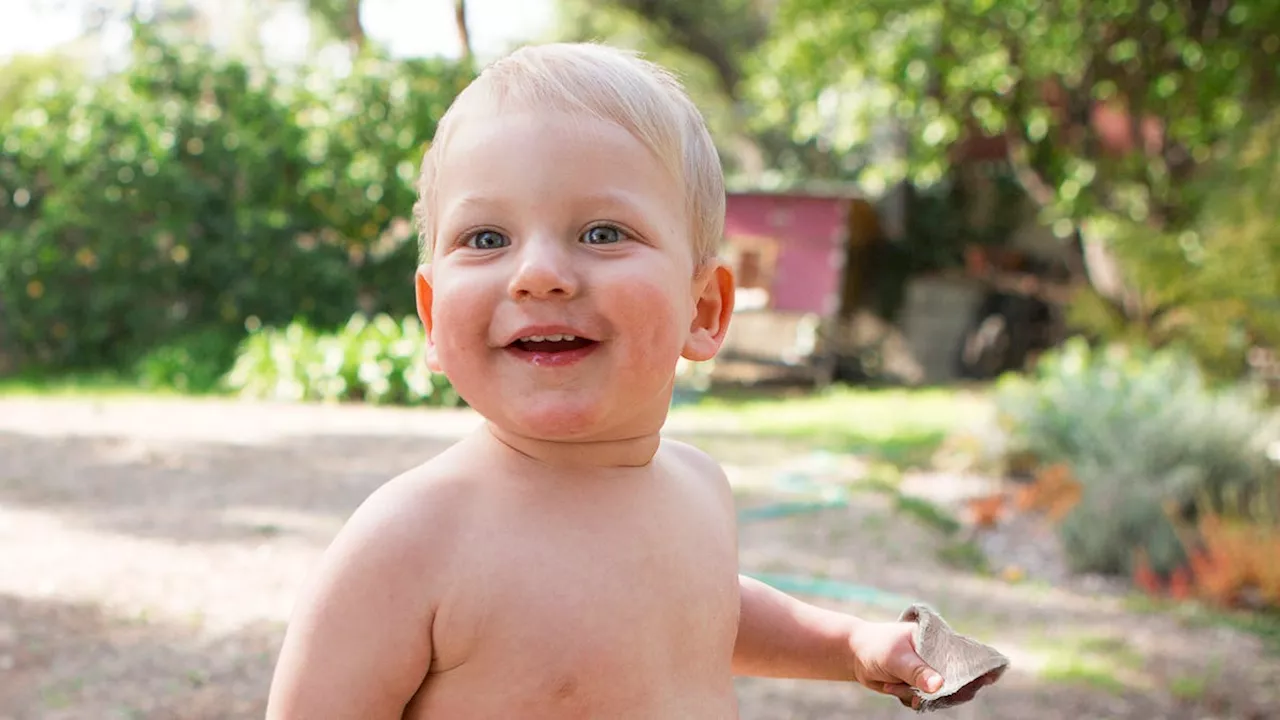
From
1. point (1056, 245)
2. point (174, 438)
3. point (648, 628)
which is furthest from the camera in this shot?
point (1056, 245)

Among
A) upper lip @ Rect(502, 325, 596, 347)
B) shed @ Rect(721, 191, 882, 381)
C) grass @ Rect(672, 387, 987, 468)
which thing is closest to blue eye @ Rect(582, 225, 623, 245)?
upper lip @ Rect(502, 325, 596, 347)

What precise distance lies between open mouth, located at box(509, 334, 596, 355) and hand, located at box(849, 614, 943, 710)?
606 mm

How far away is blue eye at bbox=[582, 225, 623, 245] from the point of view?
1.24 metres

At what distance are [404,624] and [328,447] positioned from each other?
693 cm

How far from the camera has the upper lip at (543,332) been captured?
46.7 inches

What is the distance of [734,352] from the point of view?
14664 millimetres

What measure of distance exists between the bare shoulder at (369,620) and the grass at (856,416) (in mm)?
7022

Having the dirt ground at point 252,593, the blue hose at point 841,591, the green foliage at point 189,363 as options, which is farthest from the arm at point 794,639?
the green foliage at point 189,363

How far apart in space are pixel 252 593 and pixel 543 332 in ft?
11.7

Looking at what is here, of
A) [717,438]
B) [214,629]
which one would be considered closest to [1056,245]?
[717,438]

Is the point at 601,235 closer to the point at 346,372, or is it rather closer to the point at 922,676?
the point at 922,676

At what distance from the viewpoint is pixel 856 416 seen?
10.6m

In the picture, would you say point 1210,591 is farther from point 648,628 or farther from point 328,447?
point 328,447

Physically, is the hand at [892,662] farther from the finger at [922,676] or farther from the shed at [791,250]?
the shed at [791,250]
